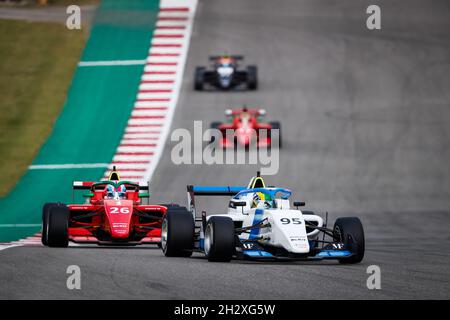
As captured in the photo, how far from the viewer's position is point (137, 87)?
39.3m

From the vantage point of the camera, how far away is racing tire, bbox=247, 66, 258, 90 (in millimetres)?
40031

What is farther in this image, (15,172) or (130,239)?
(15,172)

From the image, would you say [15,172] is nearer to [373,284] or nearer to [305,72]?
[305,72]

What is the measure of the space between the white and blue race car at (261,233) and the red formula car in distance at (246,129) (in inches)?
583

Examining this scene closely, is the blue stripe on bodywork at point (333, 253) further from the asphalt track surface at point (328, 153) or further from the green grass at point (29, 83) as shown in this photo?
the green grass at point (29, 83)

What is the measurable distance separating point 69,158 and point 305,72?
38.4 ft

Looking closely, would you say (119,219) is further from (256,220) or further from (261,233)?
(261,233)

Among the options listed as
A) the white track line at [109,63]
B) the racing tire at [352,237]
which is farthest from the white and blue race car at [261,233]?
the white track line at [109,63]

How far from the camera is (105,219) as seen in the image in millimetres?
21453

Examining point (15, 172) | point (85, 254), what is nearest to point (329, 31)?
point (15, 172)

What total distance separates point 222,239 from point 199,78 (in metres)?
23.0

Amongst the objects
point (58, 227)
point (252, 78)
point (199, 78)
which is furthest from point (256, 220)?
point (252, 78)

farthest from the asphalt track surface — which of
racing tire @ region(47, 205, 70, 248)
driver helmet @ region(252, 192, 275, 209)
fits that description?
driver helmet @ region(252, 192, 275, 209)

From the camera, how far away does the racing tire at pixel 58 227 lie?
20328 millimetres
